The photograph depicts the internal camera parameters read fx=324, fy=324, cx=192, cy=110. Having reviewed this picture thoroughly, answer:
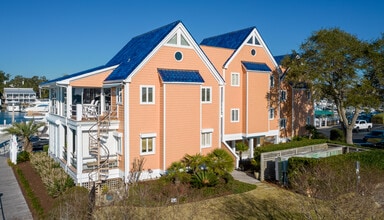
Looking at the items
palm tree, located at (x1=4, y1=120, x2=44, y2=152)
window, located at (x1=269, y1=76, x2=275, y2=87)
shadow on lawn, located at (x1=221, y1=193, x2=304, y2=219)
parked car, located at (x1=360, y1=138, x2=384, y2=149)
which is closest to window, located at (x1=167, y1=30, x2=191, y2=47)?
shadow on lawn, located at (x1=221, y1=193, x2=304, y2=219)

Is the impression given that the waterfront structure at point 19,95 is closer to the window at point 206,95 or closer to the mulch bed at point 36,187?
the mulch bed at point 36,187

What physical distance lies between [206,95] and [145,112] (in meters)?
5.33

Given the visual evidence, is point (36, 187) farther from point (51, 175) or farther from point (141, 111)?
point (141, 111)

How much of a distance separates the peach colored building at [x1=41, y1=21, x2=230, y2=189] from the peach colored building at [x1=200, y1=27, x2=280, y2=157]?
14.2ft

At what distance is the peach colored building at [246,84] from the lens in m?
28.7

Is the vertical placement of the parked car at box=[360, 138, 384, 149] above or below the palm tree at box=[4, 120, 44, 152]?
below

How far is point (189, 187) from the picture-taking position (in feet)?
65.1

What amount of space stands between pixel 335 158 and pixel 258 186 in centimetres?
526

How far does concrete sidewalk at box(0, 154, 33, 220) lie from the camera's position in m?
16.7

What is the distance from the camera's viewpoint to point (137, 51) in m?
23.8

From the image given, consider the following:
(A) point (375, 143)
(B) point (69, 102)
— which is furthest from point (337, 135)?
(B) point (69, 102)

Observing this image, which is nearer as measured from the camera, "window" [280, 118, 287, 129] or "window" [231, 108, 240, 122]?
"window" [231, 108, 240, 122]

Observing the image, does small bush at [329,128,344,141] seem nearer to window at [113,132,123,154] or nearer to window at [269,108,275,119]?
window at [269,108,275,119]

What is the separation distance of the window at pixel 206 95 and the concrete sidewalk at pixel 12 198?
1358 cm
